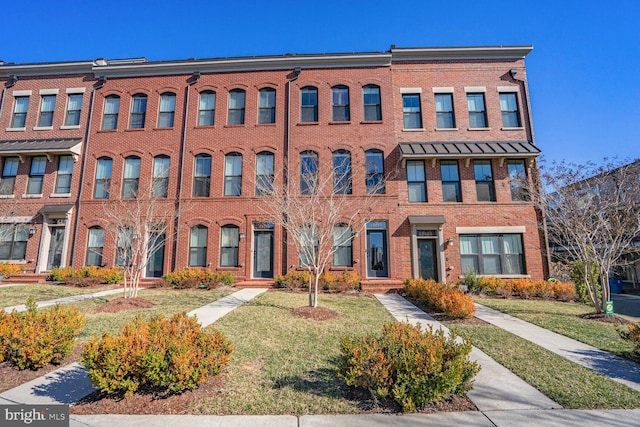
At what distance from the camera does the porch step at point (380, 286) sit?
1416 centimetres

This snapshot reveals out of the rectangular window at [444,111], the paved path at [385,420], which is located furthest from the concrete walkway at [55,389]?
the rectangular window at [444,111]

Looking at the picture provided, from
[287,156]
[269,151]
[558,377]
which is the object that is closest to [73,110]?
[269,151]

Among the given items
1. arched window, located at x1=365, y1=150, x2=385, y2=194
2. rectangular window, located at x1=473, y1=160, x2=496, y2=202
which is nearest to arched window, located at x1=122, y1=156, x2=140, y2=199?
arched window, located at x1=365, y1=150, x2=385, y2=194

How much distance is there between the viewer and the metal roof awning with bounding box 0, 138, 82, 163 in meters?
16.0

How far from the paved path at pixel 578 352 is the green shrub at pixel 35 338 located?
8416mm

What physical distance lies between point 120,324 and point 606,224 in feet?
44.6

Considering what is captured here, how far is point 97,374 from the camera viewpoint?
3725 millimetres

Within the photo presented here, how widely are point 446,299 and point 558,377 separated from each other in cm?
400

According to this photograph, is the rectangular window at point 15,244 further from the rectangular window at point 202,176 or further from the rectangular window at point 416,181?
the rectangular window at point 416,181

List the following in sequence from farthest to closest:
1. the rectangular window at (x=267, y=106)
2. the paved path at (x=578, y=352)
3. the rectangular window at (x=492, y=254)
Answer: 1. the rectangular window at (x=267, y=106)
2. the rectangular window at (x=492, y=254)
3. the paved path at (x=578, y=352)

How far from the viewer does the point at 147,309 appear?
8906mm

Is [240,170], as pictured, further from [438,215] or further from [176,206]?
[438,215]

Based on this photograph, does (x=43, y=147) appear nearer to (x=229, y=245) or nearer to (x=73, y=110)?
(x=73, y=110)

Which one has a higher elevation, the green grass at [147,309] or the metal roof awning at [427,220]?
the metal roof awning at [427,220]
